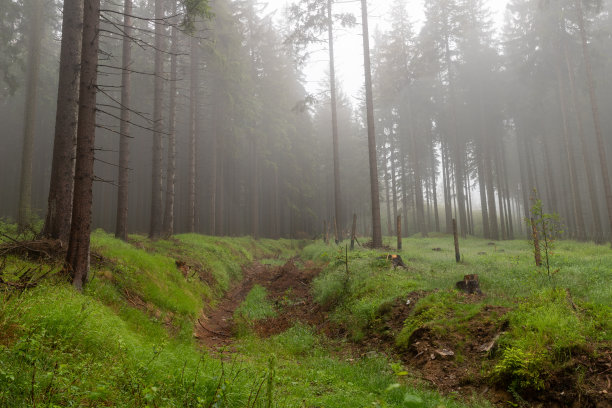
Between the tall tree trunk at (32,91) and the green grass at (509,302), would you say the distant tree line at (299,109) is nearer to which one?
the tall tree trunk at (32,91)

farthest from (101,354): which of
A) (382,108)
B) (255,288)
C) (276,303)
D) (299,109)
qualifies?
(382,108)

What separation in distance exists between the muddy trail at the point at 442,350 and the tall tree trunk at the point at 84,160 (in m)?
2.73

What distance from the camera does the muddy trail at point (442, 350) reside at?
4.02 metres

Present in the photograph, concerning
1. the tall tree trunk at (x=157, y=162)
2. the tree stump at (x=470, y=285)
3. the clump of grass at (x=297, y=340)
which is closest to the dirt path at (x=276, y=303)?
the clump of grass at (x=297, y=340)

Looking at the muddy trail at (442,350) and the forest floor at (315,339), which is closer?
the forest floor at (315,339)

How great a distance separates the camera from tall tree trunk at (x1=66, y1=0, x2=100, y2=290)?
235 inches

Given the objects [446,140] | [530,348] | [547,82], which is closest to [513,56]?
[547,82]

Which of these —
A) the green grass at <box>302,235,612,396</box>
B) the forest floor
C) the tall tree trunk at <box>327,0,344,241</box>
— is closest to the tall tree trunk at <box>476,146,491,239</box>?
the tall tree trunk at <box>327,0,344,241</box>

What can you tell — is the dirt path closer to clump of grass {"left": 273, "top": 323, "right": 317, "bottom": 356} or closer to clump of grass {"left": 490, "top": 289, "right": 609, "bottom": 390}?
clump of grass {"left": 273, "top": 323, "right": 317, "bottom": 356}

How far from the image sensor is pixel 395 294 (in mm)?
7727

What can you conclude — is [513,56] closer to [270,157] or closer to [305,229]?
[270,157]

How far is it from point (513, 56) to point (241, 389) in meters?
33.8

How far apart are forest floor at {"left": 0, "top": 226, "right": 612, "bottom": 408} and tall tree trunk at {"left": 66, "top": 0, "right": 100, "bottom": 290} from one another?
46 centimetres

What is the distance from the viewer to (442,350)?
548cm
